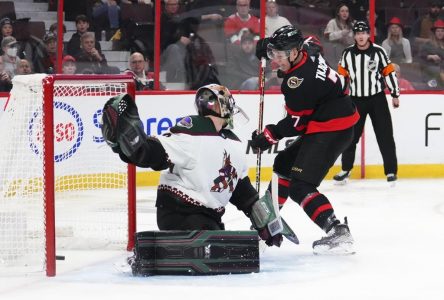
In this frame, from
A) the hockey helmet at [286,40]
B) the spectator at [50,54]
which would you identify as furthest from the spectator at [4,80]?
the hockey helmet at [286,40]

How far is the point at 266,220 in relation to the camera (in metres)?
4.54

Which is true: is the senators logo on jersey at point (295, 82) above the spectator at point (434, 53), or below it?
below

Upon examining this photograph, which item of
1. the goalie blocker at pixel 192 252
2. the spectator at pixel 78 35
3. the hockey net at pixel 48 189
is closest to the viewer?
the goalie blocker at pixel 192 252

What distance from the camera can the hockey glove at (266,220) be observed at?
4.53 m

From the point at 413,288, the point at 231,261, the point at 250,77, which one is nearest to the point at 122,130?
the point at 231,261

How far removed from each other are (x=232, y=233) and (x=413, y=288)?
76 cm

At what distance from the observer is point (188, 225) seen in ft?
14.5

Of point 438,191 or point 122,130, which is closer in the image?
point 122,130

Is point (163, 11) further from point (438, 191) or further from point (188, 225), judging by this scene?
point (188, 225)

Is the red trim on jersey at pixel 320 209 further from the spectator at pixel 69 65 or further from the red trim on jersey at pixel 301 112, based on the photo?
the spectator at pixel 69 65

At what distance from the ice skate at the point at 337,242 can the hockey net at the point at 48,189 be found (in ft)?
2.96

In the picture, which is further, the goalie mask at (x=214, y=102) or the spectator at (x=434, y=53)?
the spectator at (x=434, y=53)

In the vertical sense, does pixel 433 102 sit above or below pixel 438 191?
above

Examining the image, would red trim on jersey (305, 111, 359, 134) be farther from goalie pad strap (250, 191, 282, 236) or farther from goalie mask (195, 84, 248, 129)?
goalie mask (195, 84, 248, 129)
